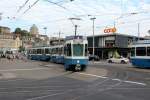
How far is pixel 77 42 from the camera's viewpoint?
37594mm

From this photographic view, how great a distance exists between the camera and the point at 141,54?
138ft

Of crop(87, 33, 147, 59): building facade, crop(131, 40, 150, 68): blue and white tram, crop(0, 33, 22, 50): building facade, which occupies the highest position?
crop(0, 33, 22, 50): building facade

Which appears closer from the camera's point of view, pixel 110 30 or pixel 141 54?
pixel 141 54

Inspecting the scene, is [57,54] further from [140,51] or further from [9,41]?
[9,41]

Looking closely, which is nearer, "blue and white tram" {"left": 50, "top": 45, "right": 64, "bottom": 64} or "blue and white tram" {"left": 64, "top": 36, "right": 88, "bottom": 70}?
"blue and white tram" {"left": 64, "top": 36, "right": 88, "bottom": 70}

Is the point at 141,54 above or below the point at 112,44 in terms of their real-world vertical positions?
below

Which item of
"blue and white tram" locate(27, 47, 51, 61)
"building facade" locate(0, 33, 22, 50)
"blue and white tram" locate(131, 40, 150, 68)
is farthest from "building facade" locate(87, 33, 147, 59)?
"building facade" locate(0, 33, 22, 50)

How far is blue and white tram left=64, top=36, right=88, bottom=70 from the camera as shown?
37188 mm

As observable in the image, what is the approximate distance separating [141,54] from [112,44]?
5439 cm

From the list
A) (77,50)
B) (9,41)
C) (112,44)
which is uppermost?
(9,41)

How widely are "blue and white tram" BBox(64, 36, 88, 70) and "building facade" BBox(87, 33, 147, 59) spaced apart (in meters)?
56.3

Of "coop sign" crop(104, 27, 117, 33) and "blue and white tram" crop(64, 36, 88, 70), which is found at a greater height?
"coop sign" crop(104, 27, 117, 33)

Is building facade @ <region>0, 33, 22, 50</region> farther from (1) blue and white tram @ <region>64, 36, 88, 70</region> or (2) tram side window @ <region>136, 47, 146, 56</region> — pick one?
(1) blue and white tram @ <region>64, 36, 88, 70</region>

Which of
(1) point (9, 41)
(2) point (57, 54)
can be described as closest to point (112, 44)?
(2) point (57, 54)
